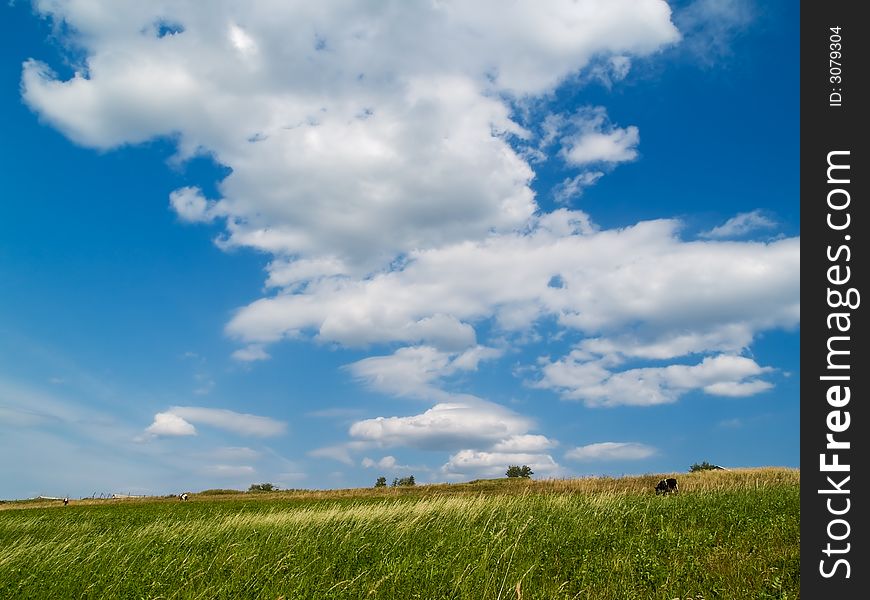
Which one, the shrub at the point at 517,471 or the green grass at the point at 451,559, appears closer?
the green grass at the point at 451,559

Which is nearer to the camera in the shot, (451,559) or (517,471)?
(451,559)

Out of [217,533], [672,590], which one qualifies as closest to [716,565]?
[672,590]

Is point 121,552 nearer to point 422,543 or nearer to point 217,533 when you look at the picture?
point 217,533

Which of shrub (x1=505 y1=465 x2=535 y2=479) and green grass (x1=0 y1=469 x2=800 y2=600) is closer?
green grass (x1=0 y1=469 x2=800 y2=600)

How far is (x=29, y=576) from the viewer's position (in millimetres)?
10727
